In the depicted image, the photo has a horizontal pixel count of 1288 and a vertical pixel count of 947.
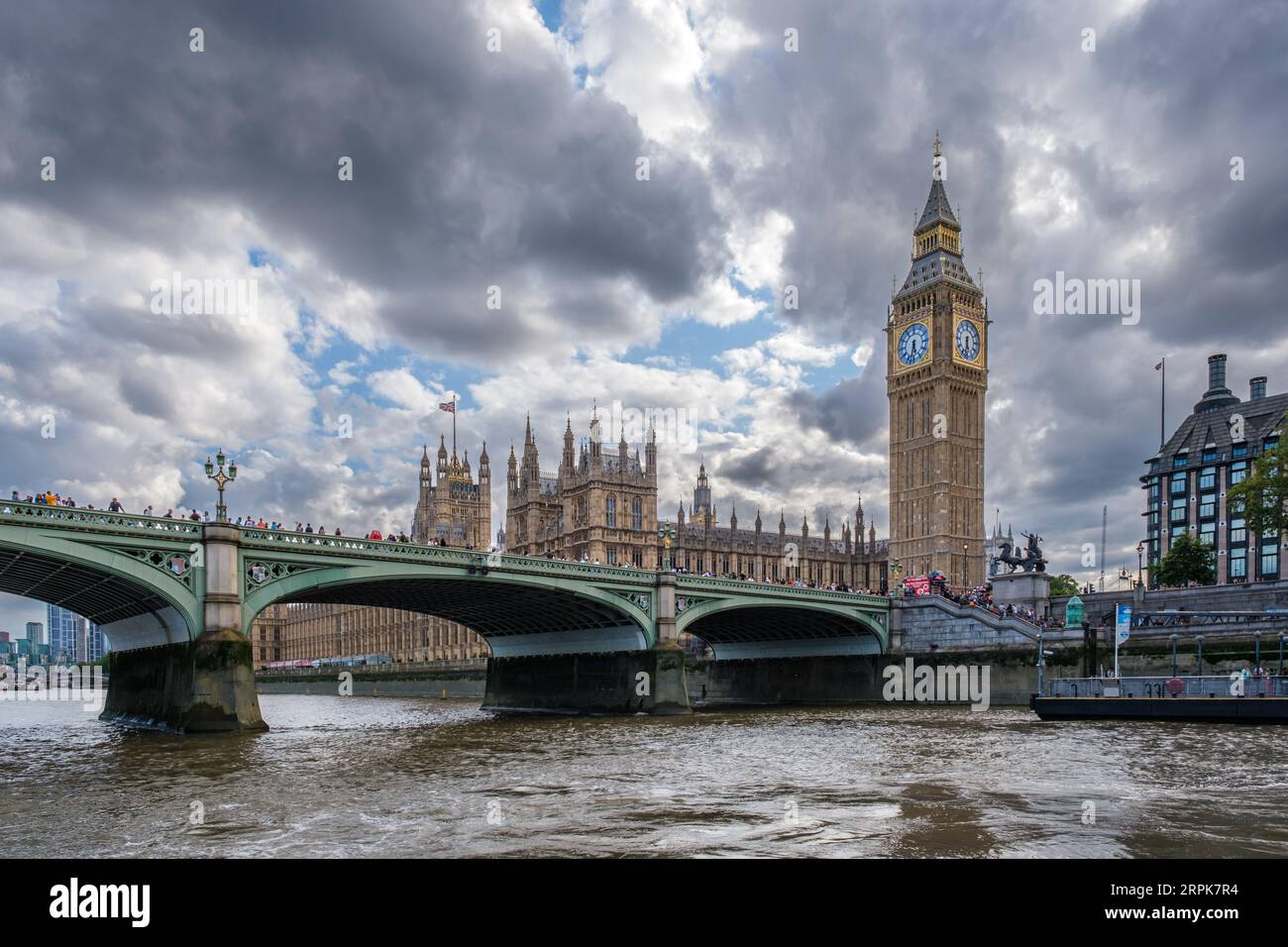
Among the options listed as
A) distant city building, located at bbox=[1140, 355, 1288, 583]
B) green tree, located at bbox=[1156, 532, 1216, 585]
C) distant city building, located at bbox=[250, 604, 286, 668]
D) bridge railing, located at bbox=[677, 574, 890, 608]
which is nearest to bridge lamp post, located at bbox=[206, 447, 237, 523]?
bridge railing, located at bbox=[677, 574, 890, 608]

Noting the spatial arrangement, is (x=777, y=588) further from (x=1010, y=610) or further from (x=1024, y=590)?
(x=1024, y=590)

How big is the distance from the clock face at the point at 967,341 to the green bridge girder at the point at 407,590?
53.4 meters

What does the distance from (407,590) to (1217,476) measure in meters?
102

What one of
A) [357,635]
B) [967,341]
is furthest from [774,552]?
[357,635]

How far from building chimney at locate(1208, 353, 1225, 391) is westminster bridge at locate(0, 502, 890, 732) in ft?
292

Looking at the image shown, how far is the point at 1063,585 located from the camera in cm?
12200

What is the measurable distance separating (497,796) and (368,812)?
297 cm

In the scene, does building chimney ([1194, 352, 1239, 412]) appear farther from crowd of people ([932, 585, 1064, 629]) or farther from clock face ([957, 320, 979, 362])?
crowd of people ([932, 585, 1064, 629])

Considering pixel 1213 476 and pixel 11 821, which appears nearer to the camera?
pixel 11 821

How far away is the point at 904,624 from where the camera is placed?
67.2 meters

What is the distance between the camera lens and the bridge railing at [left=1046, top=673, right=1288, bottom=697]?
126ft

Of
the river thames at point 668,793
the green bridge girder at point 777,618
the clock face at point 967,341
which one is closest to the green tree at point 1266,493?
the green bridge girder at point 777,618
